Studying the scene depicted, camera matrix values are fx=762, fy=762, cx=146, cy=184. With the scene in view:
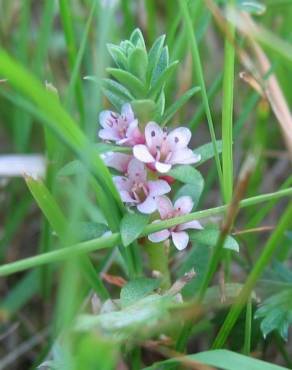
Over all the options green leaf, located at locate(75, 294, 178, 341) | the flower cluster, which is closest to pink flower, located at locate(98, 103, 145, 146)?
the flower cluster

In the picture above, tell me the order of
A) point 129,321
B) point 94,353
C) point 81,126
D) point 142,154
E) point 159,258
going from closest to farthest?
1. point 94,353
2. point 129,321
3. point 142,154
4. point 159,258
5. point 81,126

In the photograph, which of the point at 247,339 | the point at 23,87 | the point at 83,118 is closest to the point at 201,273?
the point at 247,339

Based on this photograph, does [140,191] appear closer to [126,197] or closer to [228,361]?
[126,197]

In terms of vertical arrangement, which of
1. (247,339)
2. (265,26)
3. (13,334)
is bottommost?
(13,334)

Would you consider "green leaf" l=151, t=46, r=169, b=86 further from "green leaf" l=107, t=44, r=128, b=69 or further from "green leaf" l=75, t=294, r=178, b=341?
"green leaf" l=75, t=294, r=178, b=341

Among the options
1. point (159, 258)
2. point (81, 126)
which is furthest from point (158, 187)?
point (81, 126)

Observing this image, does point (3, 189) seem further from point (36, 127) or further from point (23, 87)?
point (23, 87)
